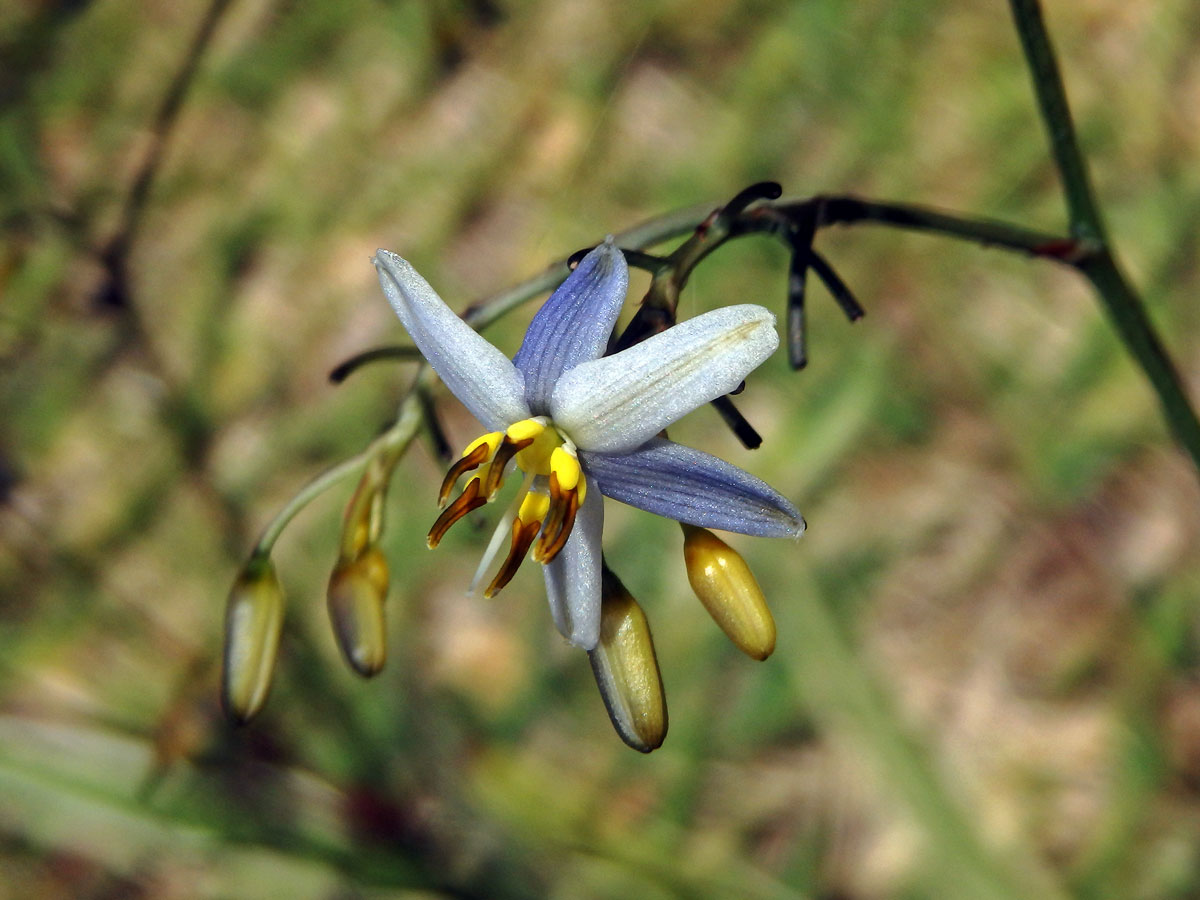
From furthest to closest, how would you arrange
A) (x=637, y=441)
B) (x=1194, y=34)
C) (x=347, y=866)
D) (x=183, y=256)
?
(x=183, y=256)
(x=347, y=866)
(x=1194, y=34)
(x=637, y=441)

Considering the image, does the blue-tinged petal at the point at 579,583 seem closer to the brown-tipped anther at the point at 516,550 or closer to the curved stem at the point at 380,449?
the brown-tipped anther at the point at 516,550

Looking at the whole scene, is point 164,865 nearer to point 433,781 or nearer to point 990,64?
point 433,781

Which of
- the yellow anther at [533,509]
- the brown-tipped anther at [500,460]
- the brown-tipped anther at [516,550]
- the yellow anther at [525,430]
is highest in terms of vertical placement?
the yellow anther at [525,430]

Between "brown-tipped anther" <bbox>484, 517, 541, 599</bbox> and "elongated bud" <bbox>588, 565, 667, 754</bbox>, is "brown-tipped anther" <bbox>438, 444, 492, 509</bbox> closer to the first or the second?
"brown-tipped anther" <bbox>484, 517, 541, 599</bbox>

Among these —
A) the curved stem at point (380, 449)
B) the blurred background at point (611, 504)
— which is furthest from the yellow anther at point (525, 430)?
the blurred background at point (611, 504)

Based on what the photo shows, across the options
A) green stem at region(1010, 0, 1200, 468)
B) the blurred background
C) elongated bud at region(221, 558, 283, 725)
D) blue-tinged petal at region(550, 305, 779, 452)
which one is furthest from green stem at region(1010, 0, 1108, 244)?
elongated bud at region(221, 558, 283, 725)

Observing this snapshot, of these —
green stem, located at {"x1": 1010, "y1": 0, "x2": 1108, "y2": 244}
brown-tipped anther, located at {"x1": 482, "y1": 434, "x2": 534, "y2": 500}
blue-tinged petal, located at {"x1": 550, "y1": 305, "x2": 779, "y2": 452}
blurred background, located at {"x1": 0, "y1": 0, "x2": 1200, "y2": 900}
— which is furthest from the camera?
blurred background, located at {"x1": 0, "y1": 0, "x2": 1200, "y2": 900}

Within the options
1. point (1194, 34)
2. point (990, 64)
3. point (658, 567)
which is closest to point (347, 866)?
point (658, 567)
